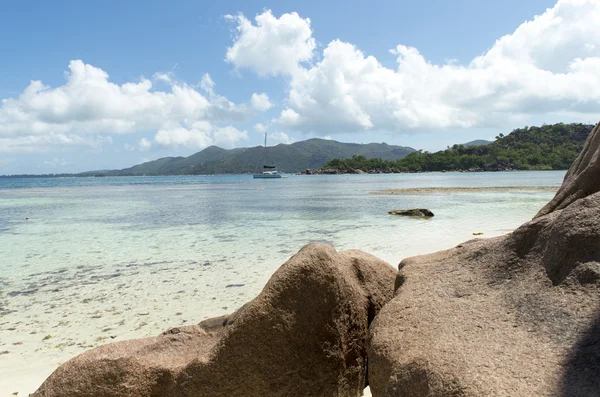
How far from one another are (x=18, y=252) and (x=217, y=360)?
636 inches

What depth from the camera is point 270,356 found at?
12.5ft

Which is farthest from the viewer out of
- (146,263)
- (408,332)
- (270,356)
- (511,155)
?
(511,155)

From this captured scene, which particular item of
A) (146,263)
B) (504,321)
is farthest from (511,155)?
(504,321)

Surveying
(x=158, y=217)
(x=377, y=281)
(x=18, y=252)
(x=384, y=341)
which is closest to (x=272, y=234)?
(x=18, y=252)

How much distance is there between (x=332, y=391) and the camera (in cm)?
393

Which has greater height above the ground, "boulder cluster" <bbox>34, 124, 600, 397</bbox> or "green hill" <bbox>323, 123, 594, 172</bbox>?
"green hill" <bbox>323, 123, 594, 172</bbox>

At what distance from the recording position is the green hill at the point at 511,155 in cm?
14800

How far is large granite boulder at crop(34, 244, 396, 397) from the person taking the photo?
3.78 m

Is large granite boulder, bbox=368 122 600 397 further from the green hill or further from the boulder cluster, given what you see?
the green hill

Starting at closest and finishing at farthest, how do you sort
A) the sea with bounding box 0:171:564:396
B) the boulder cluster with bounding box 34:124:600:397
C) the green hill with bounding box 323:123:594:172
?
the boulder cluster with bounding box 34:124:600:397
the sea with bounding box 0:171:564:396
the green hill with bounding box 323:123:594:172

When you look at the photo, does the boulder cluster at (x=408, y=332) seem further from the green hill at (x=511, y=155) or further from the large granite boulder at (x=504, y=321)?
the green hill at (x=511, y=155)

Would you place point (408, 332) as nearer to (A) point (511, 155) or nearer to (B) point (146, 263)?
(B) point (146, 263)

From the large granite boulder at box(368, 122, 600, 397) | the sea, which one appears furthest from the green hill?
the large granite boulder at box(368, 122, 600, 397)

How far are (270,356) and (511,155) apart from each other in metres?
173
